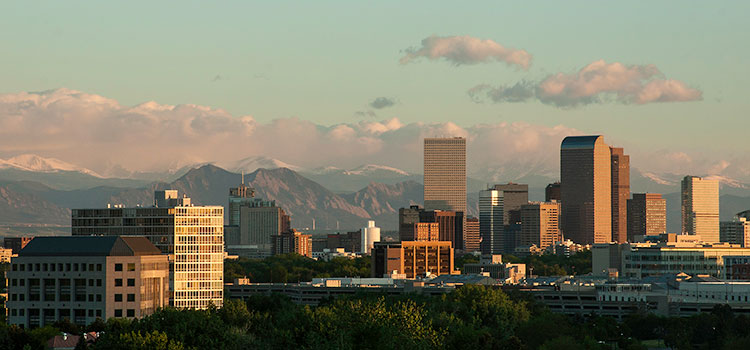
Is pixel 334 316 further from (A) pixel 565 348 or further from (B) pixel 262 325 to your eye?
(A) pixel 565 348

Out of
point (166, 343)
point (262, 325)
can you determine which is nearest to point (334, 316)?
point (262, 325)

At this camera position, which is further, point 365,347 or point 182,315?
point 182,315

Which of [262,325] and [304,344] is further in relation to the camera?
[262,325]

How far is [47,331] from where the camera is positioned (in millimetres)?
199125

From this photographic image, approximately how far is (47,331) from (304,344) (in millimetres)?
51766

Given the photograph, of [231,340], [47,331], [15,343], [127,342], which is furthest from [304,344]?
[47,331]

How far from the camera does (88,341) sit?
625 feet

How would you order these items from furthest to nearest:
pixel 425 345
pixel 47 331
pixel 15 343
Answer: pixel 47 331
pixel 15 343
pixel 425 345

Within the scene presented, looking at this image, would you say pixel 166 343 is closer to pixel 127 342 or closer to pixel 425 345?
pixel 127 342

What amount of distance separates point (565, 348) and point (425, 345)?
34.0 meters

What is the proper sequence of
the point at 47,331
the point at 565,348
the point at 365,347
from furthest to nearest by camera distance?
the point at 47,331 < the point at 565,348 < the point at 365,347

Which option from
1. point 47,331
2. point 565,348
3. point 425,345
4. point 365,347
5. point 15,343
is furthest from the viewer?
point 47,331

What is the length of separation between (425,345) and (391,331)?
17.0 feet

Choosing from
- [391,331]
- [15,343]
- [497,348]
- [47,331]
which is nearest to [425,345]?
[391,331]
